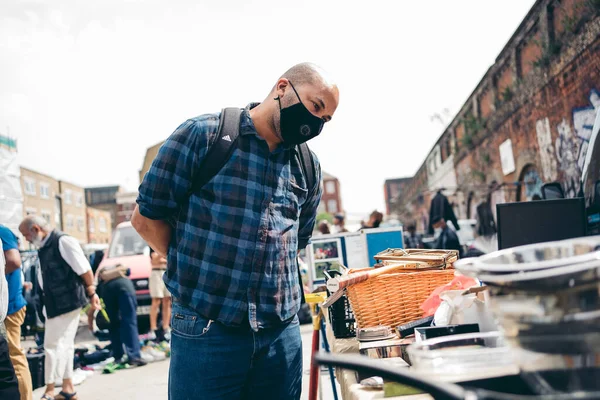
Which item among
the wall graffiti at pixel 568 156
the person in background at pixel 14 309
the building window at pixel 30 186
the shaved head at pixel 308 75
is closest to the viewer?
the shaved head at pixel 308 75

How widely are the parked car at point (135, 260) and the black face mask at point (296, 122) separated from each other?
8626 mm

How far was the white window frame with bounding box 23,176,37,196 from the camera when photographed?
46.0m

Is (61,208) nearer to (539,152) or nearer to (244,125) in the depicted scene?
(539,152)

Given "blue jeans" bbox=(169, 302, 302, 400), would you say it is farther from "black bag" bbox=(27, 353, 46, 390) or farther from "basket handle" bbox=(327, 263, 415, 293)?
"black bag" bbox=(27, 353, 46, 390)

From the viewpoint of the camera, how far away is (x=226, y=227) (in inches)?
80.8

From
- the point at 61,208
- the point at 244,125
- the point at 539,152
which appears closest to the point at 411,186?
the point at 539,152

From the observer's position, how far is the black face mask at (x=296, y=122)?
7.32 ft

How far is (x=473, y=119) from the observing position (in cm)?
1880

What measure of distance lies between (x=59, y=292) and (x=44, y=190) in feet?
166

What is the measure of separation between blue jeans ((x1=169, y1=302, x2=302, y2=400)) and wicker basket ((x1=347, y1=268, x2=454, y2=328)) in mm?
449

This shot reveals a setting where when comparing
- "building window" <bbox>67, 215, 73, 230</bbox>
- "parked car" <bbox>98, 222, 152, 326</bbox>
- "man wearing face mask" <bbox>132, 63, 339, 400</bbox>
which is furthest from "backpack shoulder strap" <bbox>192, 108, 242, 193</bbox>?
"building window" <bbox>67, 215, 73, 230</bbox>

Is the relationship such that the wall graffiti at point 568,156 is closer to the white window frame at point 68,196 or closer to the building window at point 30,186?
the building window at point 30,186

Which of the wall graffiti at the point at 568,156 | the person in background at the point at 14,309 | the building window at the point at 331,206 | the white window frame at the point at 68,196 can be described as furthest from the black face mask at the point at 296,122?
the building window at the point at 331,206

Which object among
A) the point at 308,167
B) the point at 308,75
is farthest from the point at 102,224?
the point at 308,75
